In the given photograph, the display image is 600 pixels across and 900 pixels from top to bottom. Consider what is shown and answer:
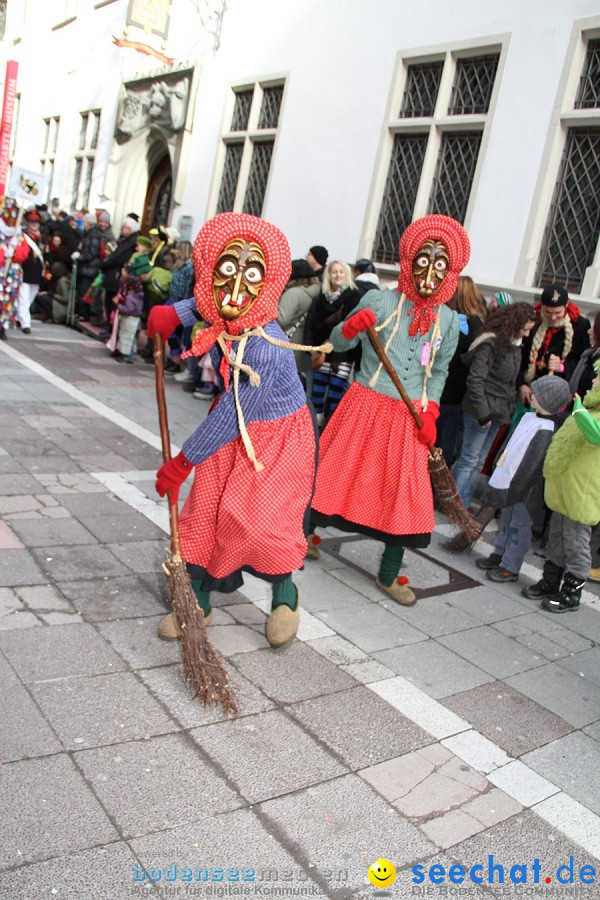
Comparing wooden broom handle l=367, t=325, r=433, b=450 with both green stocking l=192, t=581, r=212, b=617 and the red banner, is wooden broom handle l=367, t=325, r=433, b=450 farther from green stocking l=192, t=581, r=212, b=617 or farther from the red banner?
the red banner

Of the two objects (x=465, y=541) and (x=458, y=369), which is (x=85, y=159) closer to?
(x=458, y=369)

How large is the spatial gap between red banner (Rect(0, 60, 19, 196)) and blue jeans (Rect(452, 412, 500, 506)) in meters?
11.1

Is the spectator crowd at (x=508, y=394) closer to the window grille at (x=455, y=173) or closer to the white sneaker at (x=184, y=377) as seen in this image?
the white sneaker at (x=184, y=377)

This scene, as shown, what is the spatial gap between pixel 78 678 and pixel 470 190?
6863 mm

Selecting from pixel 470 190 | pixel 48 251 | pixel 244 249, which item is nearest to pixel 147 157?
pixel 48 251

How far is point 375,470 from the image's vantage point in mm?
4469

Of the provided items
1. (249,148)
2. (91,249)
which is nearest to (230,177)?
(249,148)

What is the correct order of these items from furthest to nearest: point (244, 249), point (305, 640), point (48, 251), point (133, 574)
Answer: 1. point (48, 251)
2. point (133, 574)
3. point (305, 640)
4. point (244, 249)

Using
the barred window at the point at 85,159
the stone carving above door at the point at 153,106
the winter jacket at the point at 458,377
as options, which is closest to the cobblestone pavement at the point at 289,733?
the winter jacket at the point at 458,377

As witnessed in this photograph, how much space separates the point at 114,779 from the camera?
8.56ft

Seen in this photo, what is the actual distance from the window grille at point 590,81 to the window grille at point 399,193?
2.06 metres

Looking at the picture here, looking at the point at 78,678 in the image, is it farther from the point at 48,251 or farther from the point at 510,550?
the point at 48,251

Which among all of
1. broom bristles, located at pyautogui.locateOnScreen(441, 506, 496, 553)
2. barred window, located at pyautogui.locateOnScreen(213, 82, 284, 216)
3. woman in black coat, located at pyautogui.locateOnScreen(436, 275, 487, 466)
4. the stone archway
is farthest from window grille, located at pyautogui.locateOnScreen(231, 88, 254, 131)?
broom bristles, located at pyautogui.locateOnScreen(441, 506, 496, 553)

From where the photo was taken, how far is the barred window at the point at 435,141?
841 cm
